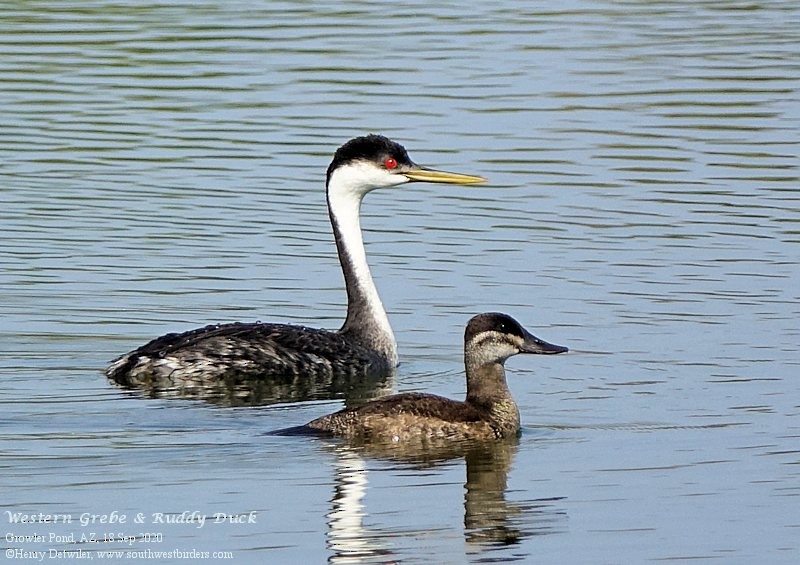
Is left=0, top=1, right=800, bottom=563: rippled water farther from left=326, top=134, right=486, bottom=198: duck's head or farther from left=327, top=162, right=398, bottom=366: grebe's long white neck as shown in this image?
left=326, top=134, right=486, bottom=198: duck's head

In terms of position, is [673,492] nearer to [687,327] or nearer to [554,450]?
[554,450]

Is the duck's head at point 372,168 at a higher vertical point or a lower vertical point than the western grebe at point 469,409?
higher

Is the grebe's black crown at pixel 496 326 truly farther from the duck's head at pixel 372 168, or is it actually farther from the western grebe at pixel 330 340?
the duck's head at pixel 372 168

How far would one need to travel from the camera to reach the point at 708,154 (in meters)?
19.8

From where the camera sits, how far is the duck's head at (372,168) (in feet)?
47.8

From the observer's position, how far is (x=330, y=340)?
45.3ft

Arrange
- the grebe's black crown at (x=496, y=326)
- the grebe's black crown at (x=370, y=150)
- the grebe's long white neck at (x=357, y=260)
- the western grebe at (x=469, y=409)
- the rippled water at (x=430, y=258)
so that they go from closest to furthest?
the rippled water at (x=430, y=258) → the western grebe at (x=469, y=409) → the grebe's black crown at (x=496, y=326) → the grebe's long white neck at (x=357, y=260) → the grebe's black crown at (x=370, y=150)

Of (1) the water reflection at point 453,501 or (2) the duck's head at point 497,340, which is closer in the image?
(1) the water reflection at point 453,501

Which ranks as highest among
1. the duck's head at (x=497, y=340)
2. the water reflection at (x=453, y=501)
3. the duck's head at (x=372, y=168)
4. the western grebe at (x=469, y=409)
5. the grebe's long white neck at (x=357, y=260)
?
the duck's head at (x=372, y=168)

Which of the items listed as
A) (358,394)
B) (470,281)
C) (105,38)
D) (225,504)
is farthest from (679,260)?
(105,38)

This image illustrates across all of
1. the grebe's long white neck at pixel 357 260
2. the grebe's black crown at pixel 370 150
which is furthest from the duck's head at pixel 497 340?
the grebe's black crown at pixel 370 150

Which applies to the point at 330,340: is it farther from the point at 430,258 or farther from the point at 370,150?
the point at 430,258

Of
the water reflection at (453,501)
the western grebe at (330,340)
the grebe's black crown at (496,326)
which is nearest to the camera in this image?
the water reflection at (453,501)

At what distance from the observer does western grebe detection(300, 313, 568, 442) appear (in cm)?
1166
